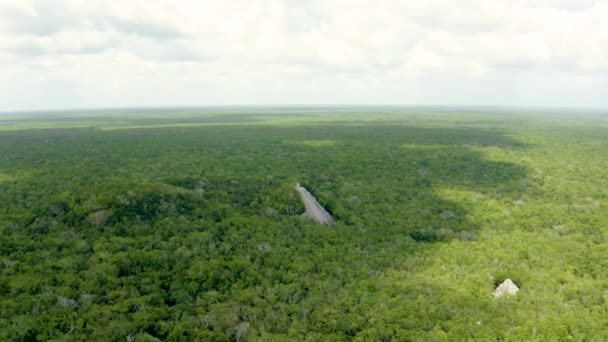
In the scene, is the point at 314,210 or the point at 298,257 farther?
the point at 314,210

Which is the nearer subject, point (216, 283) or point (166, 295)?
point (166, 295)

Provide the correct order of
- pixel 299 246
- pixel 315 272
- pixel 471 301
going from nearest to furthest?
pixel 471 301 → pixel 315 272 → pixel 299 246

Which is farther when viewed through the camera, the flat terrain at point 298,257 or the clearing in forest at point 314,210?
the clearing in forest at point 314,210

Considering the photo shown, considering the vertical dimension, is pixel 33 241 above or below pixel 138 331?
above

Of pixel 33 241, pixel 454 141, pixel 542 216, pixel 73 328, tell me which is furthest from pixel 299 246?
pixel 454 141

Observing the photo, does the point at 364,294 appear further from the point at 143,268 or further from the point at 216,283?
the point at 143,268

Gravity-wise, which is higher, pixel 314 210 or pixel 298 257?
pixel 314 210

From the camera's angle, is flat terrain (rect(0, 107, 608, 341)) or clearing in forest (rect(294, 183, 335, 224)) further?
clearing in forest (rect(294, 183, 335, 224))

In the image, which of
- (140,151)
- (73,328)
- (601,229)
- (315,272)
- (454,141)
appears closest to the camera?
(73,328)
